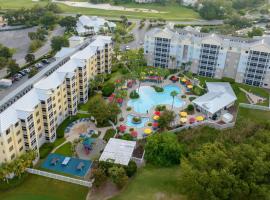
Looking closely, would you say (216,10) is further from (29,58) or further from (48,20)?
(29,58)

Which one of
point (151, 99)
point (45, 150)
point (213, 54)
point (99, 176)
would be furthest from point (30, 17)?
point (99, 176)

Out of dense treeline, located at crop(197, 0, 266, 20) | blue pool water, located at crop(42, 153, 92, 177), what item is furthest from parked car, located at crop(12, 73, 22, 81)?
dense treeline, located at crop(197, 0, 266, 20)

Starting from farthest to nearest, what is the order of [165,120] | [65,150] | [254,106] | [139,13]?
[139,13]
[254,106]
[165,120]
[65,150]

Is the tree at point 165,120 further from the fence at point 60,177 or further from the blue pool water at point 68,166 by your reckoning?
the fence at point 60,177

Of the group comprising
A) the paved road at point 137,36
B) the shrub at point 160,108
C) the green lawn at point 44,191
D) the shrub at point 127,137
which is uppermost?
the paved road at point 137,36

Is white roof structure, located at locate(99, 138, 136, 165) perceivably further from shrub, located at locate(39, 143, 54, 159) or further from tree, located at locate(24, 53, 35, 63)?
tree, located at locate(24, 53, 35, 63)

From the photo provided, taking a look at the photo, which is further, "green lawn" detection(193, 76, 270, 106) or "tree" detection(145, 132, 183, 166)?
"green lawn" detection(193, 76, 270, 106)

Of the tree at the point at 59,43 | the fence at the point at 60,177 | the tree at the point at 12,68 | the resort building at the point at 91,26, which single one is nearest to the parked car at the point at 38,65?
the tree at the point at 12,68
